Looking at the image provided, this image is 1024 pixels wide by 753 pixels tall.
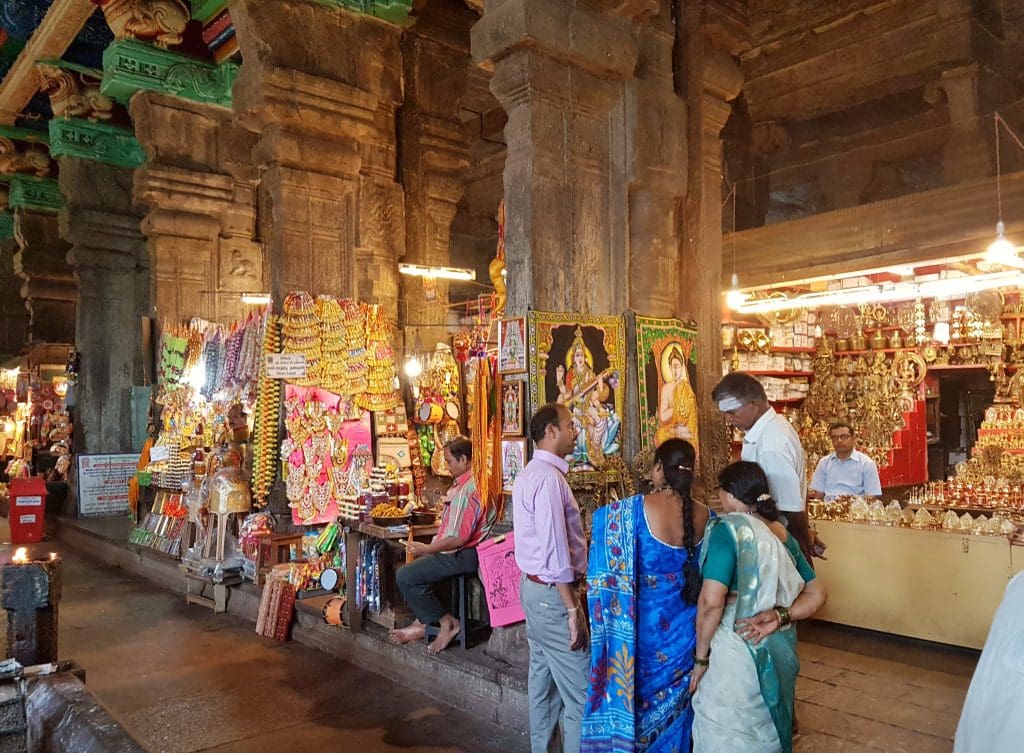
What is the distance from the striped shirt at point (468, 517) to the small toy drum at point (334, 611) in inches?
54.4

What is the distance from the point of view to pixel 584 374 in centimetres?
462

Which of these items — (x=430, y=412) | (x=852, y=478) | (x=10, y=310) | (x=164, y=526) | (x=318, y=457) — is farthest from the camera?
(x=10, y=310)

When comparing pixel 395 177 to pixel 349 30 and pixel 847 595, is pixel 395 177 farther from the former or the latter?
pixel 847 595

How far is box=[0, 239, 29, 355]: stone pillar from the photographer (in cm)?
1745

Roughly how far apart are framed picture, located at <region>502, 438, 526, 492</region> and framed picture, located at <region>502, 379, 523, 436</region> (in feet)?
0.17

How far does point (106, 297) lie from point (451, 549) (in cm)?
958

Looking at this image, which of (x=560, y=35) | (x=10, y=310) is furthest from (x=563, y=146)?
(x=10, y=310)

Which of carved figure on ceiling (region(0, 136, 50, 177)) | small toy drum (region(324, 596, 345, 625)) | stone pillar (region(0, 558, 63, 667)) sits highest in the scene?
carved figure on ceiling (region(0, 136, 50, 177))

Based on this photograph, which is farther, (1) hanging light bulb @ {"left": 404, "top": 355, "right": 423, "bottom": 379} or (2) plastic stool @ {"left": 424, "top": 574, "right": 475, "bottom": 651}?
(1) hanging light bulb @ {"left": 404, "top": 355, "right": 423, "bottom": 379}

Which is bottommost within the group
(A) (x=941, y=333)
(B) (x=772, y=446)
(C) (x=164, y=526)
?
Result: (C) (x=164, y=526)

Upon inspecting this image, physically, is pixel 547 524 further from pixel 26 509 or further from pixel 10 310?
pixel 10 310

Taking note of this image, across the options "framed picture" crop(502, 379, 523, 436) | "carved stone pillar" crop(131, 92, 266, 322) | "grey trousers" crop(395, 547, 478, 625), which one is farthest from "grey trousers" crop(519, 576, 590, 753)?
"carved stone pillar" crop(131, 92, 266, 322)

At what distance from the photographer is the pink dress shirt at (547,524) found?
11.5 feet

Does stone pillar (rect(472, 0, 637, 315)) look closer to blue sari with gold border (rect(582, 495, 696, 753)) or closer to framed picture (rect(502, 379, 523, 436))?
framed picture (rect(502, 379, 523, 436))
